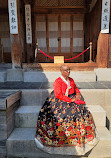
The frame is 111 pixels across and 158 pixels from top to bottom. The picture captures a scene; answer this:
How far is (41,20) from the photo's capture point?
8172mm

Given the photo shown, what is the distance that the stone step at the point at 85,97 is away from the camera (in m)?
3.45

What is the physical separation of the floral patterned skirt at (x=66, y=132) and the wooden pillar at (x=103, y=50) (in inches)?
132

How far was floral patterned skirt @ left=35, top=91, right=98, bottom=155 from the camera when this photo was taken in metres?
2.32

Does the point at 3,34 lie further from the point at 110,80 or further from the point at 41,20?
the point at 110,80

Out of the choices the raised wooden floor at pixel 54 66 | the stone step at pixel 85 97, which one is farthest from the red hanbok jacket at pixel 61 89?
the raised wooden floor at pixel 54 66

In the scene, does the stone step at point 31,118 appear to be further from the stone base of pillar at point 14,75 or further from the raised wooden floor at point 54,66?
the raised wooden floor at point 54,66

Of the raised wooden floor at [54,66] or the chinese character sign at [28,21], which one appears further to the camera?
the chinese character sign at [28,21]

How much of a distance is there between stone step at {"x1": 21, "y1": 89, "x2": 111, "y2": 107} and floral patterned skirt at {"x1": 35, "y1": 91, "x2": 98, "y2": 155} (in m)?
0.99

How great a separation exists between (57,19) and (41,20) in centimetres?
101

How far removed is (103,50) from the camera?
519cm

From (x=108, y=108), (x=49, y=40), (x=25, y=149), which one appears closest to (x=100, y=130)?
(x=108, y=108)

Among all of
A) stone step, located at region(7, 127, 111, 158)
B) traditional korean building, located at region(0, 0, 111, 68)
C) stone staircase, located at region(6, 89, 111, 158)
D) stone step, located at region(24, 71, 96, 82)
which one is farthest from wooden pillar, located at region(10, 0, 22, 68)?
stone step, located at region(7, 127, 111, 158)

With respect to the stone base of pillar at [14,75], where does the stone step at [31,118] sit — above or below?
below

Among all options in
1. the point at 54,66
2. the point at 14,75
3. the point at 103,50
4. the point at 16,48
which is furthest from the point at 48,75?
the point at 103,50
